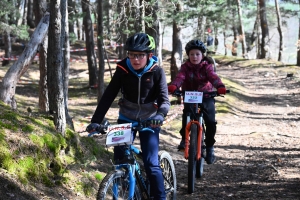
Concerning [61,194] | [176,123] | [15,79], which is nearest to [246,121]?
[176,123]

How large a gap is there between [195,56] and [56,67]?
87.9 inches

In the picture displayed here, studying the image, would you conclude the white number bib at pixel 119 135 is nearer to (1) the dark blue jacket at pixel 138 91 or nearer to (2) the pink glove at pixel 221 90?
(1) the dark blue jacket at pixel 138 91

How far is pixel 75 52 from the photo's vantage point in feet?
120

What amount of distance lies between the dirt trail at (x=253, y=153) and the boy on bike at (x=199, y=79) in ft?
2.27

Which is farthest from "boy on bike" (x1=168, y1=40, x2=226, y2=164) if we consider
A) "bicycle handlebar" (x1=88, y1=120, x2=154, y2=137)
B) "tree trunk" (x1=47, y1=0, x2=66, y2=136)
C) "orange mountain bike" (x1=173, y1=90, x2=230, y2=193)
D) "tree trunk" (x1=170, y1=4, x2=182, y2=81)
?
"tree trunk" (x1=170, y1=4, x2=182, y2=81)

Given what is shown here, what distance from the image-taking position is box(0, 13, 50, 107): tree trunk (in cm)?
688

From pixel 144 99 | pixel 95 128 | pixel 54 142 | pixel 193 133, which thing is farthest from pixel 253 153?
pixel 95 128

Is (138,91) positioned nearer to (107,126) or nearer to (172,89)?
(107,126)

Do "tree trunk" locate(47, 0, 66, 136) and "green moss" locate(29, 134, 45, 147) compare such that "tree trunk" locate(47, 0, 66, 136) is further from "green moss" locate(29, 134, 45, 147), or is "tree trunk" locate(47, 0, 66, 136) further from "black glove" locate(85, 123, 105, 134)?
"black glove" locate(85, 123, 105, 134)

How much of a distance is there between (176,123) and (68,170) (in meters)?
6.98

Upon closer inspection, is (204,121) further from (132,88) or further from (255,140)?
(255,140)

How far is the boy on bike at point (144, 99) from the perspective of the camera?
13.7 feet

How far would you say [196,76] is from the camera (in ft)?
21.9

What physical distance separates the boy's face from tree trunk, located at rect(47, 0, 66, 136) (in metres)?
1.95
